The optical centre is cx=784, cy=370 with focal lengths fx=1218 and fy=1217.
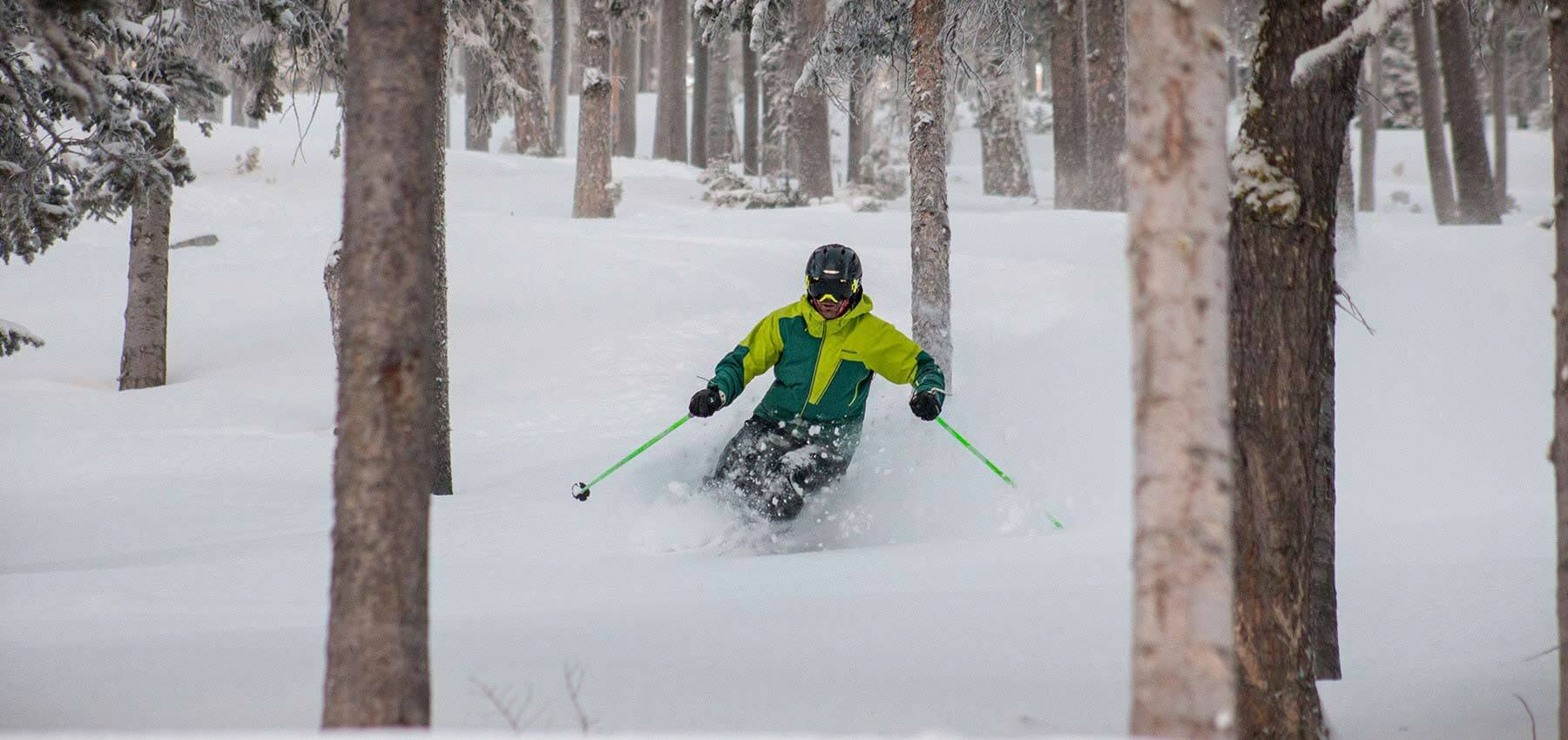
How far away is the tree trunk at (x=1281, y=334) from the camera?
4.35 meters

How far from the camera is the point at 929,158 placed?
9.07 m

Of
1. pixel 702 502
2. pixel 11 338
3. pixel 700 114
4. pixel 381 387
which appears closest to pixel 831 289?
pixel 702 502

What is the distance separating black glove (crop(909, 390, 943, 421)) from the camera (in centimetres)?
748

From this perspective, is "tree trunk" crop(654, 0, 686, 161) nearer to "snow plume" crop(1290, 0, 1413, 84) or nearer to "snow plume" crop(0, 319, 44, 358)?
"snow plume" crop(0, 319, 44, 358)

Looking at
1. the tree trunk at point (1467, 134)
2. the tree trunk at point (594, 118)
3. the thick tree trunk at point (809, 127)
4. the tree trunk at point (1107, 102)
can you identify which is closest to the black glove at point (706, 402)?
the tree trunk at point (594, 118)

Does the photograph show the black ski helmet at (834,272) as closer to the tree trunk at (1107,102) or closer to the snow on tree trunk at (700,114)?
the tree trunk at (1107,102)

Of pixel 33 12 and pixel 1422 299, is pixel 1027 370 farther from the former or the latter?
pixel 33 12

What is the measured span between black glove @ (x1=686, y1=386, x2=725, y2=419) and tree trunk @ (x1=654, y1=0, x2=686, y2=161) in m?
19.7

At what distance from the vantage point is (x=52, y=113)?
7391 millimetres

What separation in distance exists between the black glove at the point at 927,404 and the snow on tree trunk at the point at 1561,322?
403 centimetres

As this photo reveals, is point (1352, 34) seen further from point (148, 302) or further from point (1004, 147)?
point (1004, 147)

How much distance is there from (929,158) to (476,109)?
24.1ft

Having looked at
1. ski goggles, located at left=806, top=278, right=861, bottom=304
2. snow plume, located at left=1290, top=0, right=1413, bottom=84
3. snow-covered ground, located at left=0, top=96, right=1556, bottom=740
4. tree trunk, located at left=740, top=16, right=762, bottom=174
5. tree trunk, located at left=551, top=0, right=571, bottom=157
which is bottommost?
snow-covered ground, located at left=0, top=96, right=1556, bottom=740

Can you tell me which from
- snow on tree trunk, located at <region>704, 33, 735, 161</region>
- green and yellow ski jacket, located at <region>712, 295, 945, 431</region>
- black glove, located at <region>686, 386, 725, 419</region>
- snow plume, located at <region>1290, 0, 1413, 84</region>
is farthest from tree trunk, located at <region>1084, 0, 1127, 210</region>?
snow plume, located at <region>1290, 0, 1413, 84</region>
